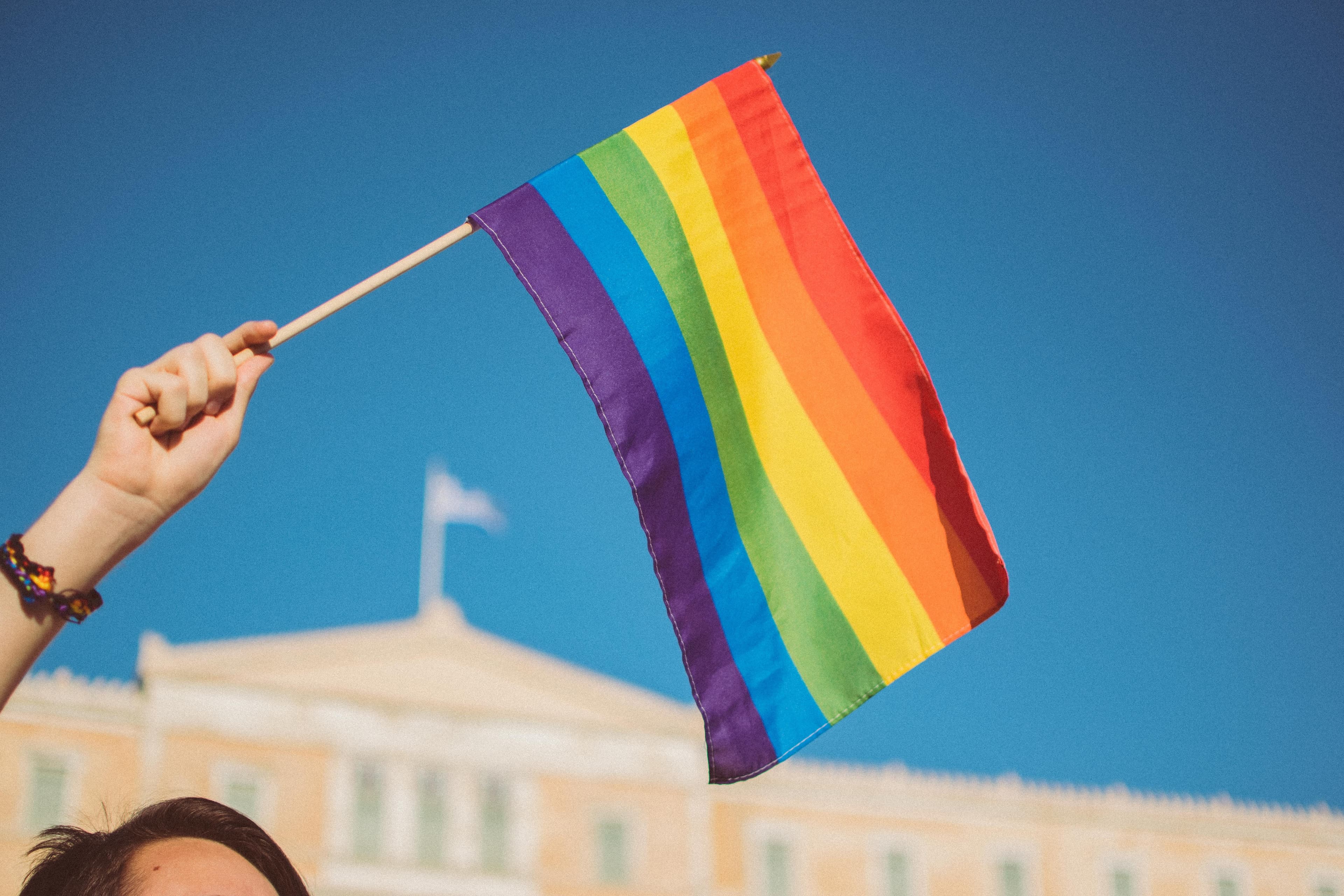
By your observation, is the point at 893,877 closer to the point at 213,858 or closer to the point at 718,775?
the point at 718,775

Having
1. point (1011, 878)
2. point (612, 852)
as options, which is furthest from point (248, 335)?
point (1011, 878)

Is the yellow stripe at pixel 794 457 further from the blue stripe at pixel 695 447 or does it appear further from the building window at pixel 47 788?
the building window at pixel 47 788

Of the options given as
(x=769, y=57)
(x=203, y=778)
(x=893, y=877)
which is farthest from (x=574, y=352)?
(x=893, y=877)

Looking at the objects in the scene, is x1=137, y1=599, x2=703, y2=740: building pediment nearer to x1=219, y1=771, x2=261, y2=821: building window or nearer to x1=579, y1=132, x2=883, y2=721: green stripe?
x1=219, y1=771, x2=261, y2=821: building window

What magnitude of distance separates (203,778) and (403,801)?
3387 mm

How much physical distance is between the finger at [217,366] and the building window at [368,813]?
943 inches

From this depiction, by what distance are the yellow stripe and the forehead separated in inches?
89.7

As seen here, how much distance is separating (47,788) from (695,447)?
2220 centimetres

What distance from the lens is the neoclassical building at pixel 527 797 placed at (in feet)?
78.1

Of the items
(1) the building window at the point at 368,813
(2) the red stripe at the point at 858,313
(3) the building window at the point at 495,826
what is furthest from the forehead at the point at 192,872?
(3) the building window at the point at 495,826

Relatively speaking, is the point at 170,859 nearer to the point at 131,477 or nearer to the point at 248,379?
the point at 131,477

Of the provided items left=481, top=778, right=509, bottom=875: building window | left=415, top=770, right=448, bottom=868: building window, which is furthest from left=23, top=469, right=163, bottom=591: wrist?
left=481, top=778, right=509, bottom=875: building window

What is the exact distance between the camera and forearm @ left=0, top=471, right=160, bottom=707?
1.82 metres

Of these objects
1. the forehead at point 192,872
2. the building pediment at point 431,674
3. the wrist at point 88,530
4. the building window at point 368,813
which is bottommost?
the forehead at point 192,872
